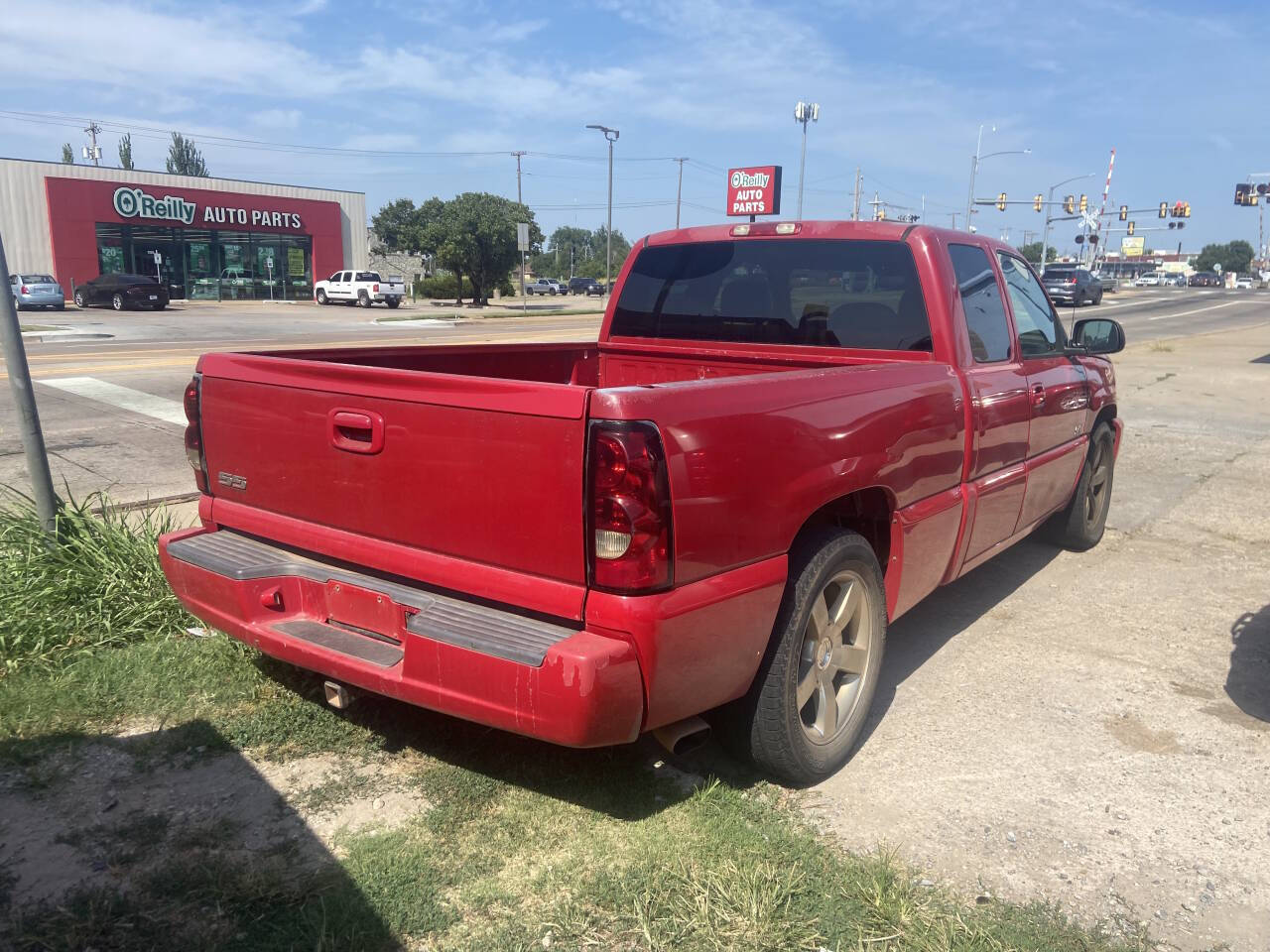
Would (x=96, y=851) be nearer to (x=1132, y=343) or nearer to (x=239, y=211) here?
(x=1132, y=343)

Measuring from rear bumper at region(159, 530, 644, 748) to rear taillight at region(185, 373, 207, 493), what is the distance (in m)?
0.36

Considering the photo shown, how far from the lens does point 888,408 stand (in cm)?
348

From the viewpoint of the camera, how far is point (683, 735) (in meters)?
2.96

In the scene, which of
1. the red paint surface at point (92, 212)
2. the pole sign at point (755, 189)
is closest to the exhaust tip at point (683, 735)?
the red paint surface at point (92, 212)

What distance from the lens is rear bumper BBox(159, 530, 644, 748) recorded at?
2.58 m

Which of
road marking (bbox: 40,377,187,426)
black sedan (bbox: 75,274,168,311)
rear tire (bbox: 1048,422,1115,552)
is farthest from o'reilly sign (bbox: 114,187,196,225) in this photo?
rear tire (bbox: 1048,422,1115,552)

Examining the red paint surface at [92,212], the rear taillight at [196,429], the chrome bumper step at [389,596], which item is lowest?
the chrome bumper step at [389,596]

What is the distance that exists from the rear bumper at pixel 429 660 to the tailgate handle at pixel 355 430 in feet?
1.39

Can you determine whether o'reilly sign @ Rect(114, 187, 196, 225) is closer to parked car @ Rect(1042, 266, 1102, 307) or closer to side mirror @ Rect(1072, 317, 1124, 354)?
parked car @ Rect(1042, 266, 1102, 307)

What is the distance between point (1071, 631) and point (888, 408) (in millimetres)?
2206

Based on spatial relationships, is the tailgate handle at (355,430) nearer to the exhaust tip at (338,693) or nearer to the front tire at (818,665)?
the exhaust tip at (338,693)

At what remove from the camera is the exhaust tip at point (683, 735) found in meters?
2.97

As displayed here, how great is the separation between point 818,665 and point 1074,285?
Result: 44539 millimetres

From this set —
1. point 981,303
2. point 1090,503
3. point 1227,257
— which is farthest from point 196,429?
point 1227,257
